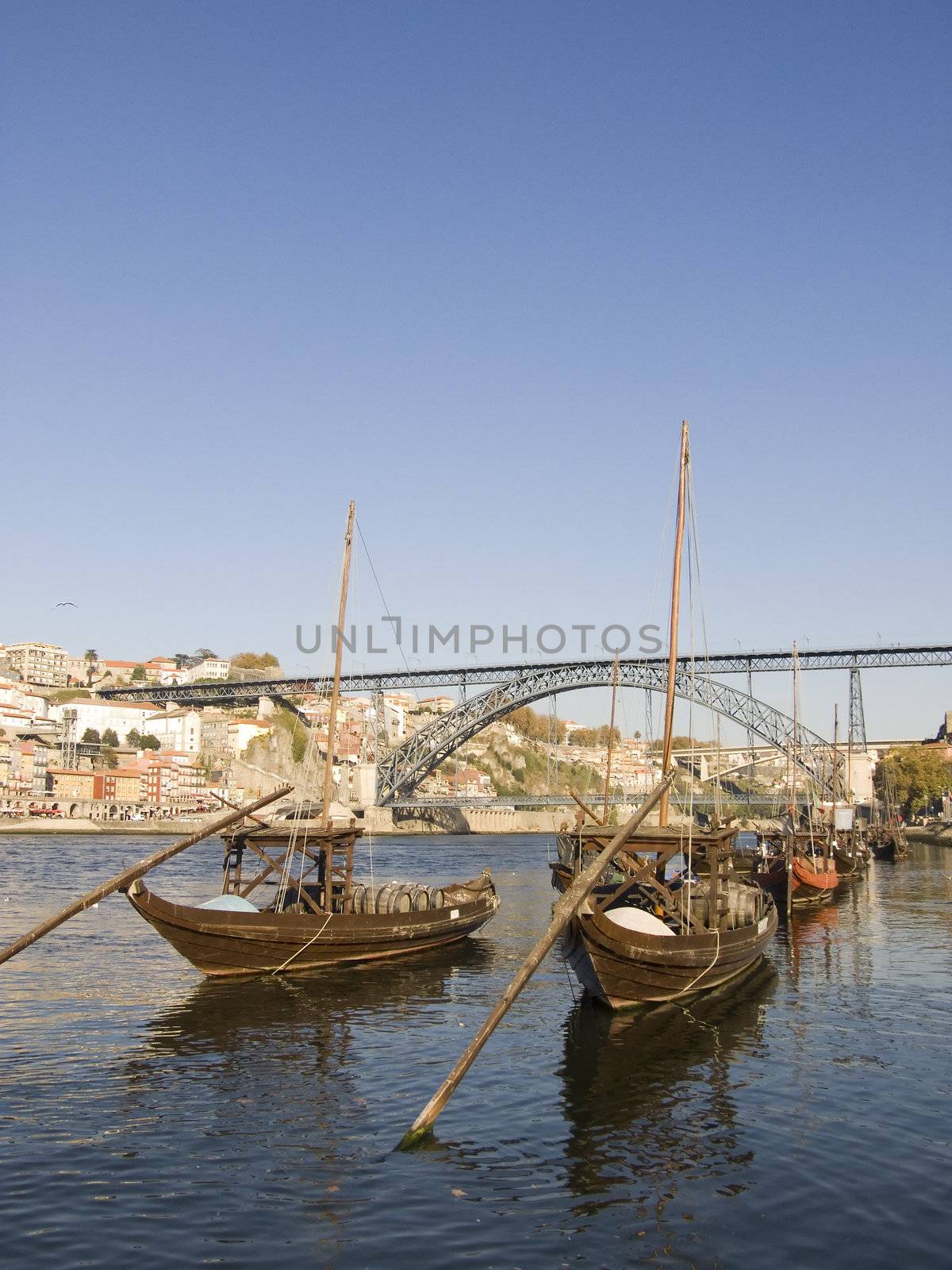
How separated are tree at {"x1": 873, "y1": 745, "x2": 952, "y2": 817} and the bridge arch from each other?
68.6 ft

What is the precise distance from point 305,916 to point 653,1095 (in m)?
11.0

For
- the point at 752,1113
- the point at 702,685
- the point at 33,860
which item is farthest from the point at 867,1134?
the point at 702,685

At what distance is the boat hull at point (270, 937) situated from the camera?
23.7 meters

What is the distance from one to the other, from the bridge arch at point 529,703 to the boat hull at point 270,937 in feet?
273

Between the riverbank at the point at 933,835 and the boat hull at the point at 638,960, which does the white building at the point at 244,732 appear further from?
the boat hull at the point at 638,960

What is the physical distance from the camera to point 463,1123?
1423 cm

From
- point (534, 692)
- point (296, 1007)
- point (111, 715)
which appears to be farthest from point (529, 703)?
point (296, 1007)

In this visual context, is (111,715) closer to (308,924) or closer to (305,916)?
(305,916)

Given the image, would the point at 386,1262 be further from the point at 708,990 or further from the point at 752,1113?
the point at 708,990

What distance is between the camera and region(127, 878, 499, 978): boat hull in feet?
77.8

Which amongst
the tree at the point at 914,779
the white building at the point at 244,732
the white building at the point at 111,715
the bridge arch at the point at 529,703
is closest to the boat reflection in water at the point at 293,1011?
the bridge arch at the point at 529,703

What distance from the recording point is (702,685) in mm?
118188

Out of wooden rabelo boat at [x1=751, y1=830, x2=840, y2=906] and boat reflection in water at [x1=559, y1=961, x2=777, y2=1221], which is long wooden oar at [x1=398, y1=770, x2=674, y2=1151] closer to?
boat reflection in water at [x1=559, y1=961, x2=777, y2=1221]

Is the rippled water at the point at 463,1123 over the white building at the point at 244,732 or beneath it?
beneath
